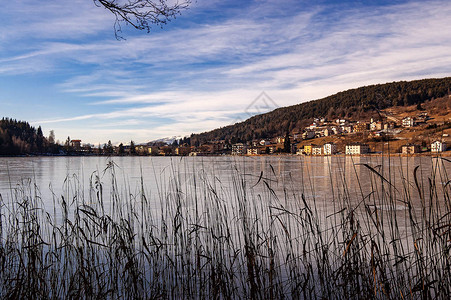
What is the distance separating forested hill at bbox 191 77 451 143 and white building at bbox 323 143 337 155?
8005 mm

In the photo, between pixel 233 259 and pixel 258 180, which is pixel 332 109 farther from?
pixel 233 259

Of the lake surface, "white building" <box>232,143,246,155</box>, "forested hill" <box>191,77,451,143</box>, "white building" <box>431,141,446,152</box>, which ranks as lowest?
the lake surface

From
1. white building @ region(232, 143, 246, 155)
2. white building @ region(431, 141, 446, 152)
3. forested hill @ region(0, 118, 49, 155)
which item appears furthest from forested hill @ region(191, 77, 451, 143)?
forested hill @ region(0, 118, 49, 155)

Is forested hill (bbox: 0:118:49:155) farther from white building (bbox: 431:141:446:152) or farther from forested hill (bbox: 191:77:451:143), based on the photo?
white building (bbox: 431:141:446:152)

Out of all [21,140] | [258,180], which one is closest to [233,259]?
[258,180]

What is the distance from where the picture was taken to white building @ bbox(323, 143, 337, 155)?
85.4 meters

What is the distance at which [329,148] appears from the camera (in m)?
85.9

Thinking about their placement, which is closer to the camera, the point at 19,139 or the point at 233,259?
the point at 233,259

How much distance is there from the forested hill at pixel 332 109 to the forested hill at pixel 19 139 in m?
73.3

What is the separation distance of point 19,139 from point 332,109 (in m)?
105

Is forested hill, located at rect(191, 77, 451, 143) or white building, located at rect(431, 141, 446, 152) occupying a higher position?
forested hill, located at rect(191, 77, 451, 143)

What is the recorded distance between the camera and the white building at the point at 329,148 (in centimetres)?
8542

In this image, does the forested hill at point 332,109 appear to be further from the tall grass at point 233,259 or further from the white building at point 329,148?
the white building at point 329,148

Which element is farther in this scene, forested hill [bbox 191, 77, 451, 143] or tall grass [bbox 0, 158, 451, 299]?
forested hill [bbox 191, 77, 451, 143]
